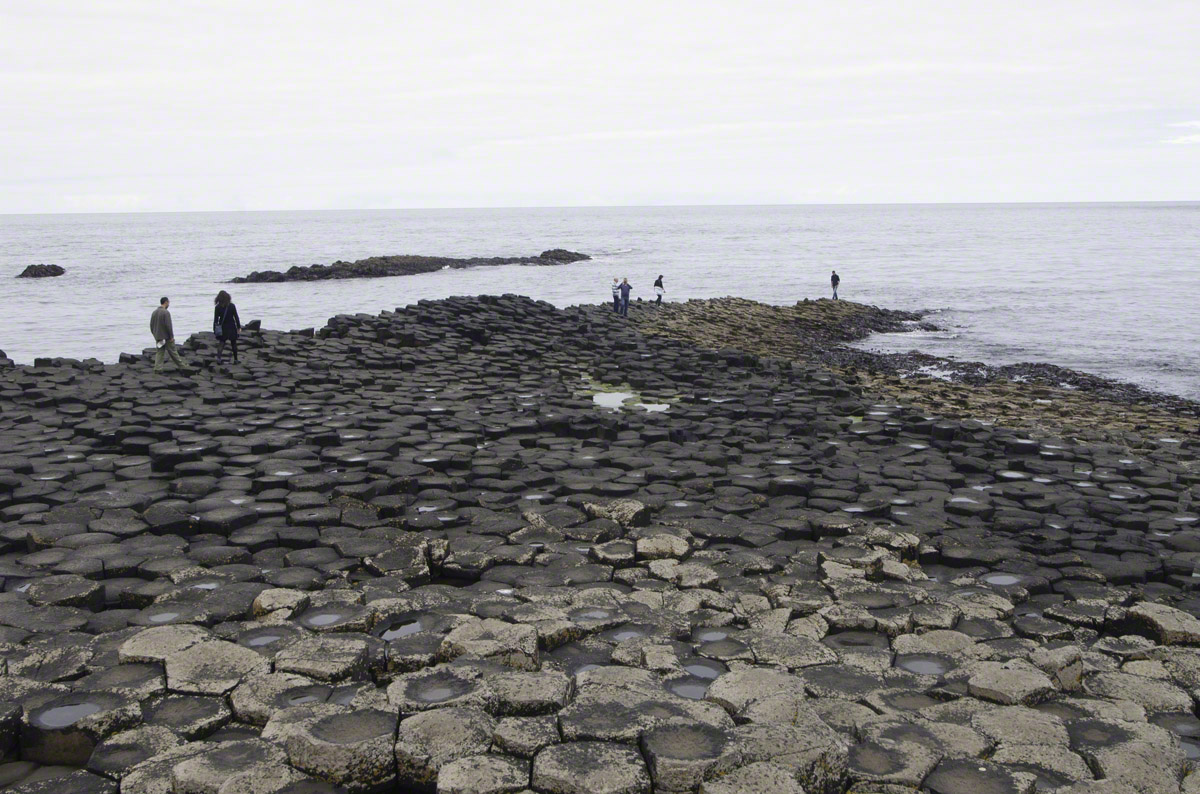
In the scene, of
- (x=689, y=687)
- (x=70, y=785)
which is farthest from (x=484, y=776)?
(x=70, y=785)

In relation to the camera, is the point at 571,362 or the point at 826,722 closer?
the point at 826,722

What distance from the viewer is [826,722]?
4898 millimetres

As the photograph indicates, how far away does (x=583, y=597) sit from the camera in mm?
6852

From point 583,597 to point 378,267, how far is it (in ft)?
184

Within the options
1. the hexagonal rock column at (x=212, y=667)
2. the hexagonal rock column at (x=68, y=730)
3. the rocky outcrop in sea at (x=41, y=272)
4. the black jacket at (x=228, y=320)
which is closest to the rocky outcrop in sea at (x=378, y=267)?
the rocky outcrop in sea at (x=41, y=272)

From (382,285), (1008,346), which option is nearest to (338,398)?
(1008,346)

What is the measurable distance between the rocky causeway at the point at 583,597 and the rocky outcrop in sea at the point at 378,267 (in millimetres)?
42339

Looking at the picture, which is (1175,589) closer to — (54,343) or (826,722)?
(826,722)

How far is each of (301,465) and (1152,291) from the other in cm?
4952

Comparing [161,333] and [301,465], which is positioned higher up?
[161,333]

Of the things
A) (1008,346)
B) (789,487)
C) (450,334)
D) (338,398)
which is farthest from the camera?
(1008,346)

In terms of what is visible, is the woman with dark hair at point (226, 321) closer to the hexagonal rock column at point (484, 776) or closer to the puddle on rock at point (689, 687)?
the puddle on rock at point (689, 687)

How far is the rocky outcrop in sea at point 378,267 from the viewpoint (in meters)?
55.6

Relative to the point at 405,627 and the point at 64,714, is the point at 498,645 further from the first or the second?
the point at 64,714
